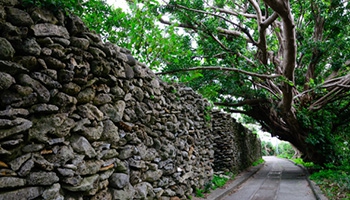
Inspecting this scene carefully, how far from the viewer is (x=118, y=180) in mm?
3152

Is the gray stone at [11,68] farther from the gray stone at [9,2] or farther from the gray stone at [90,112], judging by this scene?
the gray stone at [90,112]

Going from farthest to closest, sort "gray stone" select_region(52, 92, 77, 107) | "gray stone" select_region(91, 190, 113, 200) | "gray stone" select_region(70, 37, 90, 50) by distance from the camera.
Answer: "gray stone" select_region(91, 190, 113, 200) → "gray stone" select_region(70, 37, 90, 50) → "gray stone" select_region(52, 92, 77, 107)

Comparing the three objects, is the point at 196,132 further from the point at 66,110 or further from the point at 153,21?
the point at 66,110

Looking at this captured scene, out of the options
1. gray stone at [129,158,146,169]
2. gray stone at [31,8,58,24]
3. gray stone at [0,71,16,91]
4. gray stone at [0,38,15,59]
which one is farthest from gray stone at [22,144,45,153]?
gray stone at [129,158,146,169]

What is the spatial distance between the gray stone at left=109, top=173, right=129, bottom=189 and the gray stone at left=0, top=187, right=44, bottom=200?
103 cm

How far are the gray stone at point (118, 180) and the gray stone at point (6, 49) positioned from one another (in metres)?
1.77

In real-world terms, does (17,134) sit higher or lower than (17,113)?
lower

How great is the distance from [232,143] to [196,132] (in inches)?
174

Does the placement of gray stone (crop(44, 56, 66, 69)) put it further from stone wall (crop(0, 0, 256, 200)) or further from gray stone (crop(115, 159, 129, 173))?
gray stone (crop(115, 159, 129, 173))

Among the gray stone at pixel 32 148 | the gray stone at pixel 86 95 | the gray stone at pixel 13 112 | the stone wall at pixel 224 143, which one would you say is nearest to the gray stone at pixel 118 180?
the gray stone at pixel 86 95

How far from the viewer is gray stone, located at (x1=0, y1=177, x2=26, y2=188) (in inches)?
74.4

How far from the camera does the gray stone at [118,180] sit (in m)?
3.11

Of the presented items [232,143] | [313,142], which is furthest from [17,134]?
[313,142]

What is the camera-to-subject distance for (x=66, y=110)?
8.20ft
